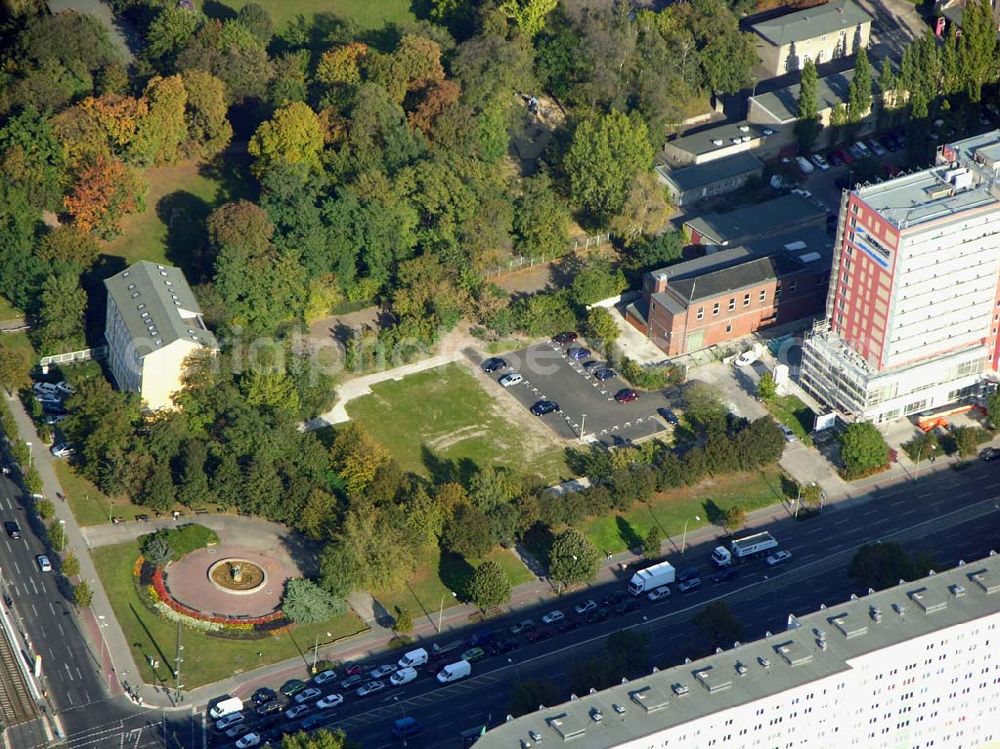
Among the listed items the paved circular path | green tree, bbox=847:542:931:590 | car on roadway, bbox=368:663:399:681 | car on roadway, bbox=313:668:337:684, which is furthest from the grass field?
green tree, bbox=847:542:931:590

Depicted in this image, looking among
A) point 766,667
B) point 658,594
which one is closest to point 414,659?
point 658,594

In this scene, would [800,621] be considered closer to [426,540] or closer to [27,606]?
[426,540]

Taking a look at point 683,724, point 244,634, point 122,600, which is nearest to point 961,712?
point 683,724

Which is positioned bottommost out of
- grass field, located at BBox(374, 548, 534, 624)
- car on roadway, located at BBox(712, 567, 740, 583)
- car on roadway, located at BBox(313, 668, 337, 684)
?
car on roadway, located at BBox(313, 668, 337, 684)

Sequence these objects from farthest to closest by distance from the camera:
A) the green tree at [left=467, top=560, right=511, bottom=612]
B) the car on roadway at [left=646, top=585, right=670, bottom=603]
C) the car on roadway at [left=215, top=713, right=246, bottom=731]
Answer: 1. the car on roadway at [left=646, top=585, right=670, bottom=603]
2. the green tree at [left=467, top=560, right=511, bottom=612]
3. the car on roadway at [left=215, top=713, right=246, bottom=731]

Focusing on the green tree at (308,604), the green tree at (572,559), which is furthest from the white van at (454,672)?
the green tree at (572,559)

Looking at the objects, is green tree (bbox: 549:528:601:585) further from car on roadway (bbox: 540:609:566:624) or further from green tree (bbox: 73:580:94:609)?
green tree (bbox: 73:580:94:609)

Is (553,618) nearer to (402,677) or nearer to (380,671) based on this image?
(402,677)
